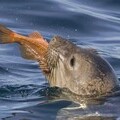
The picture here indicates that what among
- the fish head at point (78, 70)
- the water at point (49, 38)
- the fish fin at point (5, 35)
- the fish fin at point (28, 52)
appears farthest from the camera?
the fish fin at point (28, 52)

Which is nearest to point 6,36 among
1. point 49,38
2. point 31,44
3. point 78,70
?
point 31,44

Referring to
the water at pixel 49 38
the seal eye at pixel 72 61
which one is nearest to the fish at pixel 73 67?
the seal eye at pixel 72 61

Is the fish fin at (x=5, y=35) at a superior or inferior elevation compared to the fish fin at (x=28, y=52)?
superior

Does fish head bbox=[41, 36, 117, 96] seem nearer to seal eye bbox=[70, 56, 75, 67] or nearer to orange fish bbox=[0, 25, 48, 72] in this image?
seal eye bbox=[70, 56, 75, 67]

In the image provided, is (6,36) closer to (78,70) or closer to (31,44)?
(31,44)

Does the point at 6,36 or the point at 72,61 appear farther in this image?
the point at 6,36

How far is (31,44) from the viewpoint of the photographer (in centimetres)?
859

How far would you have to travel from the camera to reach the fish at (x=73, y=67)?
27.1ft

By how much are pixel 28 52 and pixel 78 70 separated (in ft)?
2.51

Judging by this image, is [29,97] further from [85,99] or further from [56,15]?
[56,15]

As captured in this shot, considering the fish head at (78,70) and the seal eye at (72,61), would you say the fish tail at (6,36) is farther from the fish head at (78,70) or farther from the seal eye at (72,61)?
the seal eye at (72,61)

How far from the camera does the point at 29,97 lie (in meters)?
8.85

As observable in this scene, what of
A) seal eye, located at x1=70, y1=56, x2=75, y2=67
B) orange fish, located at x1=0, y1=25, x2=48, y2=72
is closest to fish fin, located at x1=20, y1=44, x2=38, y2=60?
Result: orange fish, located at x1=0, y1=25, x2=48, y2=72

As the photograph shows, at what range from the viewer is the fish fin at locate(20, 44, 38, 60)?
8.60m
